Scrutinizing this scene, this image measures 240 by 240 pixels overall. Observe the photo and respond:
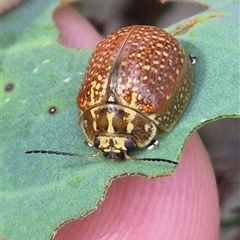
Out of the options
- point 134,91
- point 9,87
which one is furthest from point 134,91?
point 9,87

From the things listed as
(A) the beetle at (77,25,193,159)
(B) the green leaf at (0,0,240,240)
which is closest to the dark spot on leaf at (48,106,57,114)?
(B) the green leaf at (0,0,240,240)

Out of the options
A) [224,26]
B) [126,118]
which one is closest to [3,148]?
[126,118]

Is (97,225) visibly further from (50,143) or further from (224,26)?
(224,26)

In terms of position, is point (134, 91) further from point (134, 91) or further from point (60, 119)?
point (60, 119)

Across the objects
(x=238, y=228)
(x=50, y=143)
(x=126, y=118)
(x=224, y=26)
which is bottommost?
(x=238, y=228)

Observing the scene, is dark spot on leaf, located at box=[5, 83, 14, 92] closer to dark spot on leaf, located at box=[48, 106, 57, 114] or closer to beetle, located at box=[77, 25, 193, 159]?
dark spot on leaf, located at box=[48, 106, 57, 114]

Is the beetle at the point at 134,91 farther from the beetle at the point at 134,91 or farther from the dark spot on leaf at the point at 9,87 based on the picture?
the dark spot on leaf at the point at 9,87

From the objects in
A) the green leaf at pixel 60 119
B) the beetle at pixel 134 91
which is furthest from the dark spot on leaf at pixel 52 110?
the beetle at pixel 134 91
